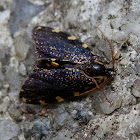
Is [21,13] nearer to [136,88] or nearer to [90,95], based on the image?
[90,95]

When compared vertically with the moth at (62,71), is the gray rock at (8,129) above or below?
below

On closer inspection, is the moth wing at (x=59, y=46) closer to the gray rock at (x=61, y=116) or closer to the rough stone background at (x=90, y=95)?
the rough stone background at (x=90, y=95)

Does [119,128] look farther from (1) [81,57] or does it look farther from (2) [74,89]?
(1) [81,57]

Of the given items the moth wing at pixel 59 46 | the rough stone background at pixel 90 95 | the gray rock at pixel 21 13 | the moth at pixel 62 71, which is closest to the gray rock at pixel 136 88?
the rough stone background at pixel 90 95

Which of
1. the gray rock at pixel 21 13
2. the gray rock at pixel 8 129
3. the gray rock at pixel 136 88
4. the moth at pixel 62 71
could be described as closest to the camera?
the gray rock at pixel 136 88

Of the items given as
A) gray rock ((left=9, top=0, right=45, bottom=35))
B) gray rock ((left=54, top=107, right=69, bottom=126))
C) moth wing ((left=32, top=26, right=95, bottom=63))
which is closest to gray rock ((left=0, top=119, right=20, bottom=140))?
gray rock ((left=54, top=107, right=69, bottom=126))

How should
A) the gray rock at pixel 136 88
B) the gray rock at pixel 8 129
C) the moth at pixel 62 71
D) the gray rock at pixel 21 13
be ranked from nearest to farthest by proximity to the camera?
the gray rock at pixel 136 88 → the moth at pixel 62 71 → the gray rock at pixel 8 129 → the gray rock at pixel 21 13

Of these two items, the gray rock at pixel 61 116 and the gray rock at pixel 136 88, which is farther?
the gray rock at pixel 61 116
